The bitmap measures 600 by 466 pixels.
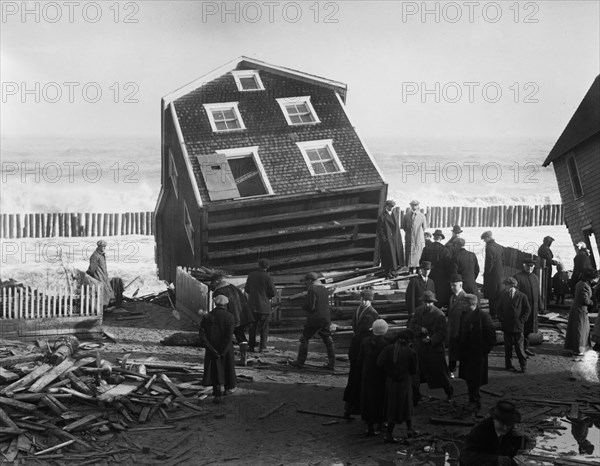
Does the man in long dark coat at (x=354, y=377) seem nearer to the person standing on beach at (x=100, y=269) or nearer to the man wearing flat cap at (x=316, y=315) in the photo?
the man wearing flat cap at (x=316, y=315)

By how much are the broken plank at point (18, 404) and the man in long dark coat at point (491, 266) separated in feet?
34.2

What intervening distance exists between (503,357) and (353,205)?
288 inches

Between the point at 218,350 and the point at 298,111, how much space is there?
11.2m

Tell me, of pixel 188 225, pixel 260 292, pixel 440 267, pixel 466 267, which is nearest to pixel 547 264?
pixel 466 267

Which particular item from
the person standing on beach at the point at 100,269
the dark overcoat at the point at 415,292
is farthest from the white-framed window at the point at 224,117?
the dark overcoat at the point at 415,292

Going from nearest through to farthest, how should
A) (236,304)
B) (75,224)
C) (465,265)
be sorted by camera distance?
(236,304) < (465,265) < (75,224)

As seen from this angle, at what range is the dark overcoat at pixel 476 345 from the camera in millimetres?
12472

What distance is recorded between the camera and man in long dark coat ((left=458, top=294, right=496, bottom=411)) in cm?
1247

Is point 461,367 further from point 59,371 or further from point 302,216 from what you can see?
point 302,216

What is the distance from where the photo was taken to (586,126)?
26359 millimetres

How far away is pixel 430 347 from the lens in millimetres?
12500

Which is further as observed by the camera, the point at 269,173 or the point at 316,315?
the point at 269,173

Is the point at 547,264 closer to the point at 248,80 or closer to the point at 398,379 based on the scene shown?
the point at 248,80

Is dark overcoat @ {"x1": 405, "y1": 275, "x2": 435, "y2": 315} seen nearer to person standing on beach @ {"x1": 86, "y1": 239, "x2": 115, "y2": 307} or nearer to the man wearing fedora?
person standing on beach @ {"x1": 86, "y1": 239, "x2": 115, "y2": 307}
